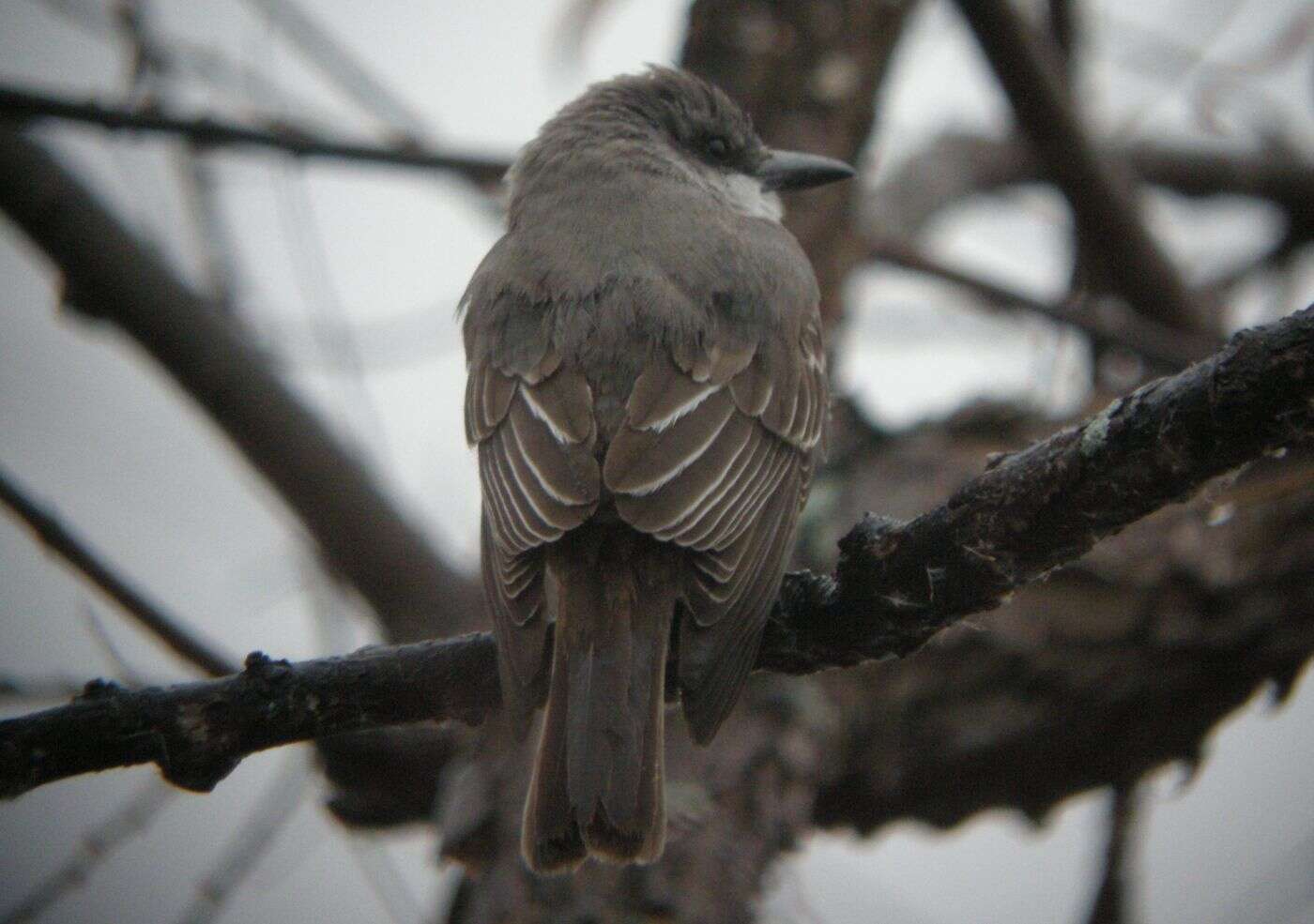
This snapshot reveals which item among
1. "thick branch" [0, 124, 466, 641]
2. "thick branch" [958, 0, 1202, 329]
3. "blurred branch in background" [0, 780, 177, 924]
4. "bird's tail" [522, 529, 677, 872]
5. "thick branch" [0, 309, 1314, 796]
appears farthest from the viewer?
"thick branch" [958, 0, 1202, 329]

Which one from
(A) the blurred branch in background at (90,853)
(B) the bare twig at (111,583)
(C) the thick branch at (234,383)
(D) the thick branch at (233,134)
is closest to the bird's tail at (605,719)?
(B) the bare twig at (111,583)

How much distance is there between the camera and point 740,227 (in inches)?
166

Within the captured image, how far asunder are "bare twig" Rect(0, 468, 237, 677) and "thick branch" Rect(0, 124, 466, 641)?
174 centimetres

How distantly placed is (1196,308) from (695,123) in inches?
122

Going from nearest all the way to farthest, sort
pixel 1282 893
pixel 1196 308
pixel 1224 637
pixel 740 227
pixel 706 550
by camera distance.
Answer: pixel 706 550 → pixel 1282 893 → pixel 740 227 → pixel 1224 637 → pixel 1196 308

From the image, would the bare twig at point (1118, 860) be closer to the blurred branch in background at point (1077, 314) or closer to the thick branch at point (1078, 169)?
the blurred branch in background at point (1077, 314)

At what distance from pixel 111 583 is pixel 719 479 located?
152cm

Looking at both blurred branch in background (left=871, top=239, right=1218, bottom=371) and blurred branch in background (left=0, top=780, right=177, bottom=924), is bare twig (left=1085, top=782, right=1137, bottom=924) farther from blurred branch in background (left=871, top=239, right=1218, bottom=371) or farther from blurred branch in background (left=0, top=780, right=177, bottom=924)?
blurred branch in background (left=0, top=780, right=177, bottom=924)

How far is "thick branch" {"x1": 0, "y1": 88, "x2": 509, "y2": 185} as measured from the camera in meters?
4.52

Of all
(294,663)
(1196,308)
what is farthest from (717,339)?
(1196,308)

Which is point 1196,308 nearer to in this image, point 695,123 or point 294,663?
point 695,123

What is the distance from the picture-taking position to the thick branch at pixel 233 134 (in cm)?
452

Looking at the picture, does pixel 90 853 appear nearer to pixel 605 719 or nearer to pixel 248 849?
pixel 248 849

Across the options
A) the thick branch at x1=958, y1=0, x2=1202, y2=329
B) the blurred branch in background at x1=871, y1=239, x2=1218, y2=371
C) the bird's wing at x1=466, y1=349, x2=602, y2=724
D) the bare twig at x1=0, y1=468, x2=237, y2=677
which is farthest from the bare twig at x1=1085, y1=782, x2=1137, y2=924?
the bare twig at x1=0, y1=468, x2=237, y2=677
